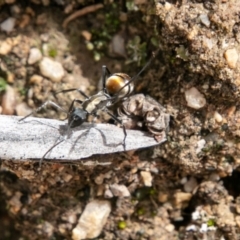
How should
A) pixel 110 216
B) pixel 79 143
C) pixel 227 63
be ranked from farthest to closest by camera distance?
pixel 110 216, pixel 79 143, pixel 227 63

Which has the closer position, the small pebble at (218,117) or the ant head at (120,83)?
the small pebble at (218,117)

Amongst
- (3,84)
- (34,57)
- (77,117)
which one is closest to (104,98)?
(77,117)

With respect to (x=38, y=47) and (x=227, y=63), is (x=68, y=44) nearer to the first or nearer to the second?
(x=38, y=47)

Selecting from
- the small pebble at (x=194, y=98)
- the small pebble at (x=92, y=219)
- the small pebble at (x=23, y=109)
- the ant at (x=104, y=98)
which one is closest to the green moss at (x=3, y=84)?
the small pebble at (x=23, y=109)

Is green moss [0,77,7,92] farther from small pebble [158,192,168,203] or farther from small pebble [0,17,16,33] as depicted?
small pebble [158,192,168,203]

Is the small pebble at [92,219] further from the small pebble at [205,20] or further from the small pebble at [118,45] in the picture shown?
the small pebble at [205,20]

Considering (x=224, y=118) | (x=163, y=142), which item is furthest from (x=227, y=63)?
(x=163, y=142)

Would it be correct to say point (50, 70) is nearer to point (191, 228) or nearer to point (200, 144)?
point (200, 144)
